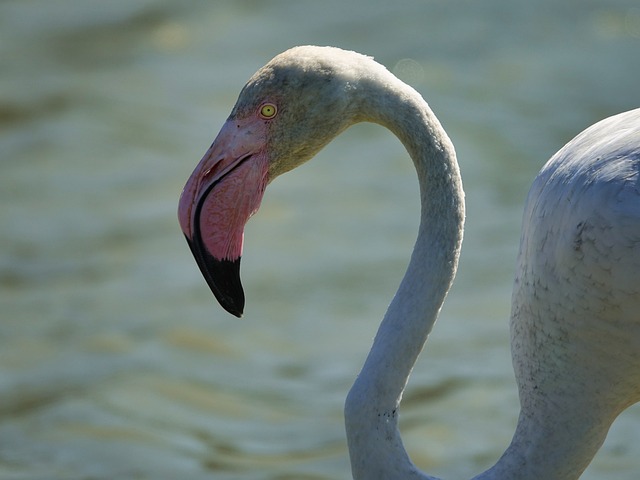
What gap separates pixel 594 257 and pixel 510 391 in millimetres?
3195

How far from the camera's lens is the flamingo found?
416 centimetres

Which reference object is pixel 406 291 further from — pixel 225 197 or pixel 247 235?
pixel 247 235

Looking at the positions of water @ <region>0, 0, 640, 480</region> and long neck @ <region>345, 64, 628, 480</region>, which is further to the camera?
water @ <region>0, 0, 640, 480</region>

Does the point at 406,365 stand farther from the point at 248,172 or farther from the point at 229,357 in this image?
the point at 229,357

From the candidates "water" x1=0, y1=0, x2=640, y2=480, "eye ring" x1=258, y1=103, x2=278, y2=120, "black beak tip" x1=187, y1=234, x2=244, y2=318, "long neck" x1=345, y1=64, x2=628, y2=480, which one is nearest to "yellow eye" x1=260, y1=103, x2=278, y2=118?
"eye ring" x1=258, y1=103, x2=278, y2=120

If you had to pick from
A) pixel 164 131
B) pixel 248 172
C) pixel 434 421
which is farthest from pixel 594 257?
pixel 164 131

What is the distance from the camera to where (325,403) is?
726 centimetres

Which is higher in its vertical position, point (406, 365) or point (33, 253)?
point (33, 253)

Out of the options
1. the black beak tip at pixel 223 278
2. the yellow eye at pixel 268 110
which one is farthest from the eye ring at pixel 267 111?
the black beak tip at pixel 223 278

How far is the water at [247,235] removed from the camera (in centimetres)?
699

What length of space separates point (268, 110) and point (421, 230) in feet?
2.24

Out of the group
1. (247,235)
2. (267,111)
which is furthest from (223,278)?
(247,235)

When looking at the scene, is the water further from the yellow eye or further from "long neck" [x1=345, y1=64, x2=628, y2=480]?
the yellow eye

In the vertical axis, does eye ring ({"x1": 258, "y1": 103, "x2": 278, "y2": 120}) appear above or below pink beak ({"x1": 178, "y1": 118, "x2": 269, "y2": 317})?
above
